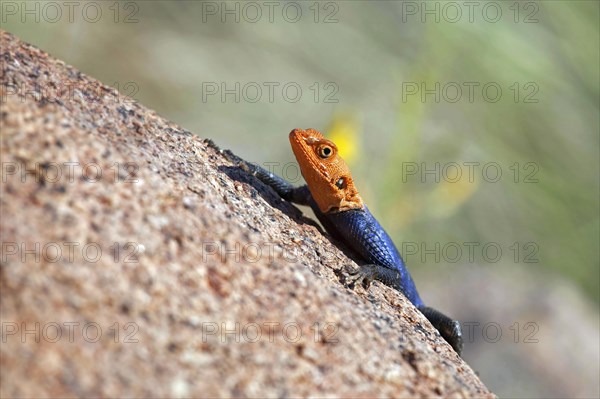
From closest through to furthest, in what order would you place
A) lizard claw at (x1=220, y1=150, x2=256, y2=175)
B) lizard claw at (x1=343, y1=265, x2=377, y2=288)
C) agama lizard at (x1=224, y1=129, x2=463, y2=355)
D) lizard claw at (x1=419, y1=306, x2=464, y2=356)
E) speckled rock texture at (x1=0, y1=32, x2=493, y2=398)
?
speckled rock texture at (x1=0, y1=32, x2=493, y2=398)
lizard claw at (x1=343, y1=265, x2=377, y2=288)
lizard claw at (x1=220, y1=150, x2=256, y2=175)
agama lizard at (x1=224, y1=129, x2=463, y2=355)
lizard claw at (x1=419, y1=306, x2=464, y2=356)

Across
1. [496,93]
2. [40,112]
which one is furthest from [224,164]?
[496,93]

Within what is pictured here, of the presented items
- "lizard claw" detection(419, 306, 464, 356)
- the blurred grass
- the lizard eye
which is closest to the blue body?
"lizard claw" detection(419, 306, 464, 356)

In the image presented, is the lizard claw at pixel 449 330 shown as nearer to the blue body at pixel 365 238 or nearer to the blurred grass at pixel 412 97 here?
the blue body at pixel 365 238

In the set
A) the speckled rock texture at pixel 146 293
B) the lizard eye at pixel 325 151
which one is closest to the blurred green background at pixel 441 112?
the lizard eye at pixel 325 151

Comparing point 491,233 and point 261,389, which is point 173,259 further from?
point 491,233

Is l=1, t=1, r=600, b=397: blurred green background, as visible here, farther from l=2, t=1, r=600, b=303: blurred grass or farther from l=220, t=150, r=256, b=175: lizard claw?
l=220, t=150, r=256, b=175: lizard claw

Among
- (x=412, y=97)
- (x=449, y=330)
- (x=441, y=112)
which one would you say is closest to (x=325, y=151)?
(x=449, y=330)

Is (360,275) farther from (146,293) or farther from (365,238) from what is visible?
(146,293)
